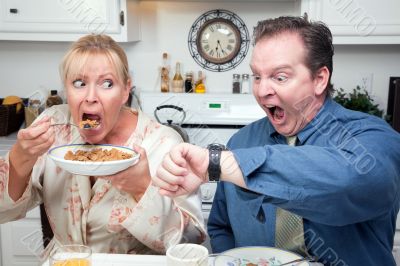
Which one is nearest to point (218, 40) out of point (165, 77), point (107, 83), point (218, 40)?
point (218, 40)

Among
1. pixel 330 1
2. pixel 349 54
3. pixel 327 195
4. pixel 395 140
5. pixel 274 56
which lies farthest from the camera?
pixel 349 54

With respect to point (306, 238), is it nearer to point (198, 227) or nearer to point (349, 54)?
point (198, 227)

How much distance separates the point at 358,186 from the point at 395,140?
23cm

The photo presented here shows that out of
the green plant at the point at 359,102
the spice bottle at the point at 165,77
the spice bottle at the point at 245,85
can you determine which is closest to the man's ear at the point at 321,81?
the green plant at the point at 359,102

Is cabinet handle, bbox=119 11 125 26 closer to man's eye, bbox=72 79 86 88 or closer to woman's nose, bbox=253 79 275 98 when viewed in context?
man's eye, bbox=72 79 86 88

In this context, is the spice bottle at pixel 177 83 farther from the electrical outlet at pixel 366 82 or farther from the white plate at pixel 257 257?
the white plate at pixel 257 257

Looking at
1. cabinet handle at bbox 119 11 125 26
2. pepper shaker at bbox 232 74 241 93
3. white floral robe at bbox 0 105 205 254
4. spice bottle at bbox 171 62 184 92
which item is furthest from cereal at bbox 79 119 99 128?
pepper shaker at bbox 232 74 241 93

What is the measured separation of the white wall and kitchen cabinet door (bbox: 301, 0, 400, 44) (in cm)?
29

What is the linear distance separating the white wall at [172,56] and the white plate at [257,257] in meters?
1.72

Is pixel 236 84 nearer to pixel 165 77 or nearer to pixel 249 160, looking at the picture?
pixel 165 77

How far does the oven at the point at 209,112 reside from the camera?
8.54ft

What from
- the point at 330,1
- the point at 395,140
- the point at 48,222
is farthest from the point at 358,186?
the point at 330,1

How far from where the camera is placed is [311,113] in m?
1.29

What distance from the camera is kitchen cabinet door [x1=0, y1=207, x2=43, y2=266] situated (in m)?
2.26
